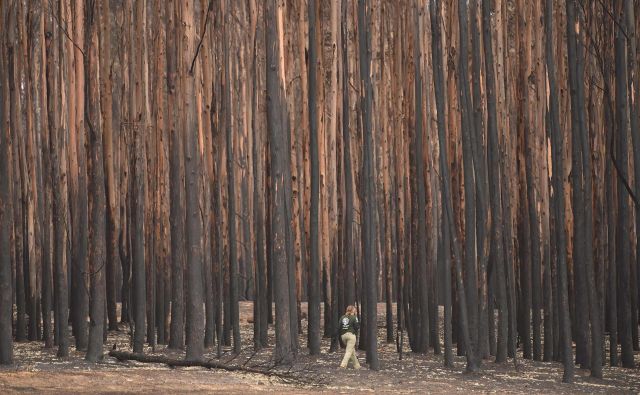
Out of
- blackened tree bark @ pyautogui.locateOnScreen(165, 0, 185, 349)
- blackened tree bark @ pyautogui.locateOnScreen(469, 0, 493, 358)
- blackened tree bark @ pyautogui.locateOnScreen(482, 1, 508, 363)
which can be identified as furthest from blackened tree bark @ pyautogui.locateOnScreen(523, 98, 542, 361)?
blackened tree bark @ pyautogui.locateOnScreen(165, 0, 185, 349)

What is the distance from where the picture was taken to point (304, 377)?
376 inches

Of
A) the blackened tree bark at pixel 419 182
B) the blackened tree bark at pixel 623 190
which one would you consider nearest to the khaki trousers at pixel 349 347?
the blackened tree bark at pixel 419 182

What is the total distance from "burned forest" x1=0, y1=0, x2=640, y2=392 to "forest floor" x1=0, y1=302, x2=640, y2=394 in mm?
105

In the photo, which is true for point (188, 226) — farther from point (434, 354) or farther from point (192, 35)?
point (434, 354)

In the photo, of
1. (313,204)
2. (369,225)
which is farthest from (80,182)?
(369,225)

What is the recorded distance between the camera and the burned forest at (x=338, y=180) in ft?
35.6

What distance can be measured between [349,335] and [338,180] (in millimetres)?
3641

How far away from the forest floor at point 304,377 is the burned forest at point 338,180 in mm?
105

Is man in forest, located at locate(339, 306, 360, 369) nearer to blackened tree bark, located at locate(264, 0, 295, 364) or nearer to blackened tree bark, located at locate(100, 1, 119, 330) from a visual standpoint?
blackened tree bark, located at locate(264, 0, 295, 364)

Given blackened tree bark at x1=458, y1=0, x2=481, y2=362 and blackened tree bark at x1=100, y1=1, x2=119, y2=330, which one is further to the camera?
blackened tree bark at x1=458, y1=0, x2=481, y2=362

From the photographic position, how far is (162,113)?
14227 millimetres

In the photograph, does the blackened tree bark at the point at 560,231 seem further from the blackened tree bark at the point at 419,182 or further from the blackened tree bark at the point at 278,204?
the blackened tree bark at the point at 278,204

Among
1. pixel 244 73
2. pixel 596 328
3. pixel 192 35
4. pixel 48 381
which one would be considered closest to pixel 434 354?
pixel 596 328

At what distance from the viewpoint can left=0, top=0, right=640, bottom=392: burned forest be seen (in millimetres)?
10852
